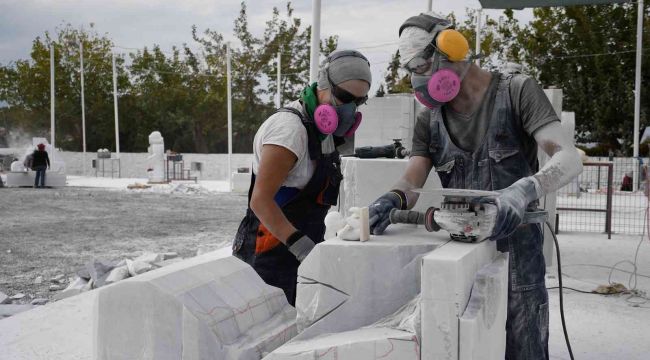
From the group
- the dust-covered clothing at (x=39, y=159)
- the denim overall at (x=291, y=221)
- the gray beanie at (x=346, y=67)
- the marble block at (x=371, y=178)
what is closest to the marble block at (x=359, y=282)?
the denim overall at (x=291, y=221)

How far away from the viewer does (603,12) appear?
2770 cm

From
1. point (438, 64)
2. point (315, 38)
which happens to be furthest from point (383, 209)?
point (315, 38)

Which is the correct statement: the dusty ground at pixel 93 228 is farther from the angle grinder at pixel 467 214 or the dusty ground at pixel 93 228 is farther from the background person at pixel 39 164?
the angle grinder at pixel 467 214

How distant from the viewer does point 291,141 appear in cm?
238

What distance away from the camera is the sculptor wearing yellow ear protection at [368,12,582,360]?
2160 millimetres

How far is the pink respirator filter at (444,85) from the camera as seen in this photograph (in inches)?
86.5

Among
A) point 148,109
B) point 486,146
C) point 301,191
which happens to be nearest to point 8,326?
point 301,191

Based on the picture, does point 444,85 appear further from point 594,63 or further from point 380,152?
point 594,63

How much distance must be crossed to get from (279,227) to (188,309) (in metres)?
0.80

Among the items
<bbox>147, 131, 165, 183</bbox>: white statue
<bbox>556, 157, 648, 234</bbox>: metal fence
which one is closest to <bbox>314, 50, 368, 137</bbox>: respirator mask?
<bbox>556, 157, 648, 234</bbox>: metal fence

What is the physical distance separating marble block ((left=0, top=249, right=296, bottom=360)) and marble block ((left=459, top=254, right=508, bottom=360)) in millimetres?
581

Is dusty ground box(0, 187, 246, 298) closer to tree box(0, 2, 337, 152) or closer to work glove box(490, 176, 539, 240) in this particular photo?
work glove box(490, 176, 539, 240)

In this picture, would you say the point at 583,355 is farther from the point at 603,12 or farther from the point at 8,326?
the point at 603,12

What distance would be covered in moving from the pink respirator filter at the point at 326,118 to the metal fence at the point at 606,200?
6.74 meters
